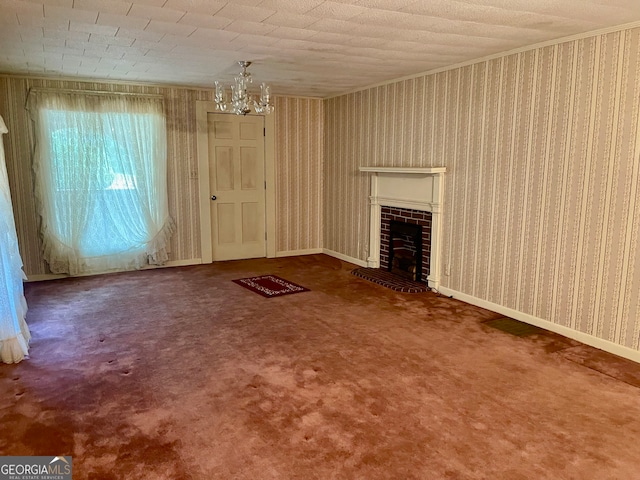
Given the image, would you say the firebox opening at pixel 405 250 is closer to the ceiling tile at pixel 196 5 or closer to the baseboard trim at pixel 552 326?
the baseboard trim at pixel 552 326

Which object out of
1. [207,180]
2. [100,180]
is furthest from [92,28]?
[207,180]

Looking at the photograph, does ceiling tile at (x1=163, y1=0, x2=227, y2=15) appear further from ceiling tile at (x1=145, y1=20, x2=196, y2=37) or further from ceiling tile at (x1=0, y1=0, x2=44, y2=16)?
ceiling tile at (x1=0, y1=0, x2=44, y2=16)

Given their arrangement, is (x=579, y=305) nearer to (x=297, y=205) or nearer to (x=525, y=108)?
(x=525, y=108)

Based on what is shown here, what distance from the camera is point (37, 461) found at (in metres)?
2.22

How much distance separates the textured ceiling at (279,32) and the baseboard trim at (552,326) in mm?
2247

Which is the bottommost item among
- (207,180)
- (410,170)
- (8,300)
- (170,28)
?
(8,300)

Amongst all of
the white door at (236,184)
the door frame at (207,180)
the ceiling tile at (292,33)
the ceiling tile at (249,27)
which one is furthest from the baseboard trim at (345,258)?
the ceiling tile at (249,27)

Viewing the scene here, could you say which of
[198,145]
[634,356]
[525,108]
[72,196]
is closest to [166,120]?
[198,145]

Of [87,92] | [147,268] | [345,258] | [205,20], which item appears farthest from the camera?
[345,258]

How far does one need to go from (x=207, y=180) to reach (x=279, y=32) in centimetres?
321

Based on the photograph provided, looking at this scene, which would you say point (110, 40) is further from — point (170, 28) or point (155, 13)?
point (155, 13)

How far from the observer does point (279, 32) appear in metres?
3.46

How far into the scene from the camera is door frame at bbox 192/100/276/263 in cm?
623

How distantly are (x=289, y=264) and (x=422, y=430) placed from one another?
4172mm
